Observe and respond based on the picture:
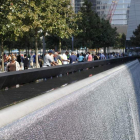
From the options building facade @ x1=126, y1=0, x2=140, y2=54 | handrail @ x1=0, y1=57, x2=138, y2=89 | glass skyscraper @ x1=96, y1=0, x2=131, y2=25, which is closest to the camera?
handrail @ x1=0, y1=57, x2=138, y2=89

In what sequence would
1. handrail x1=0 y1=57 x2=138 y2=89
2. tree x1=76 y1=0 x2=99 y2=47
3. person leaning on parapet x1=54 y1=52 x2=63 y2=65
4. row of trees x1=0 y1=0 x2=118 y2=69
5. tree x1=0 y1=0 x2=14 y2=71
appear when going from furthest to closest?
1. tree x1=76 y1=0 x2=99 y2=47
2. row of trees x1=0 y1=0 x2=118 y2=69
3. tree x1=0 y1=0 x2=14 y2=71
4. person leaning on parapet x1=54 y1=52 x2=63 y2=65
5. handrail x1=0 y1=57 x2=138 y2=89

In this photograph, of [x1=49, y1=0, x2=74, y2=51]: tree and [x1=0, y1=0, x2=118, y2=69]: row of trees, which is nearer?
[x1=0, y1=0, x2=118, y2=69]: row of trees

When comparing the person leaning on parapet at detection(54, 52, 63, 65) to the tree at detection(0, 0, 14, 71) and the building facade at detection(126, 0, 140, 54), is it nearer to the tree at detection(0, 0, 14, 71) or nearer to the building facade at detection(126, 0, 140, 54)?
the tree at detection(0, 0, 14, 71)

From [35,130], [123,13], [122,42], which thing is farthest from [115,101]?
[123,13]

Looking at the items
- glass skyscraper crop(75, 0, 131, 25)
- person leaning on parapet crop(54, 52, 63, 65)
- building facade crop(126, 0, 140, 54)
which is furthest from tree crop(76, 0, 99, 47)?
glass skyscraper crop(75, 0, 131, 25)

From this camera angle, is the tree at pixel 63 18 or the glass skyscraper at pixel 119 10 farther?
the glass skyscraper at pixel 119 10

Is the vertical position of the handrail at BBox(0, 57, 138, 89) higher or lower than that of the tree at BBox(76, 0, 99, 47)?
lower

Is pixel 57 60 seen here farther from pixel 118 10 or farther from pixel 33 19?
pixel 118 10

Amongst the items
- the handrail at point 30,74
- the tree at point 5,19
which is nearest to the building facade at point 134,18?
the tree at point 5,19

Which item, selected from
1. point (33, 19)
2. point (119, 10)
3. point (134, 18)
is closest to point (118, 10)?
point (119, 10)

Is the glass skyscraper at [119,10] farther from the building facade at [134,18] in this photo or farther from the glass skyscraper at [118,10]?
the building facade at [134,18]

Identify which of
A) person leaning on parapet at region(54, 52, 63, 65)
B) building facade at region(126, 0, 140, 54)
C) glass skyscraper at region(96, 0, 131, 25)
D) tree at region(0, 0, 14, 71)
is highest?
glass skyscraper at region(96, 0, 131, 25)

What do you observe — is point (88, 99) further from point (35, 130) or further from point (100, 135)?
point (35, 130)

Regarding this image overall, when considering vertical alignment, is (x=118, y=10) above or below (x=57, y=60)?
above
